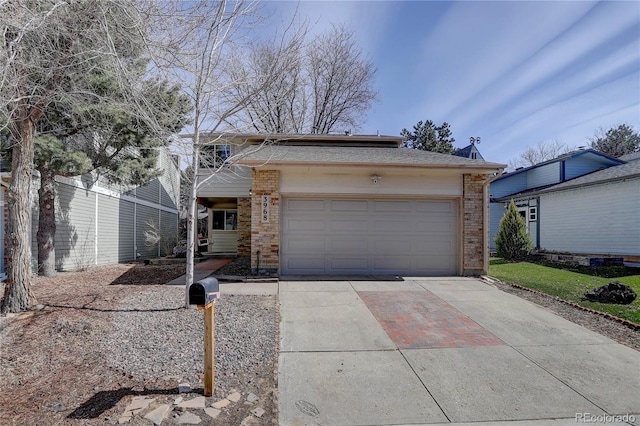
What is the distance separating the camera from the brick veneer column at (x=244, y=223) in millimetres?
12219

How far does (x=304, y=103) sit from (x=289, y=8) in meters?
14.4

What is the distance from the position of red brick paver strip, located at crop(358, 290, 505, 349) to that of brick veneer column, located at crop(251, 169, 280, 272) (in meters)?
2.59

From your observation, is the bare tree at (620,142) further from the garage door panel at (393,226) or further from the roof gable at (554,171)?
the garage door panel at (393,226)

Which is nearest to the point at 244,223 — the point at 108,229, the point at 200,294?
the point at 108,229

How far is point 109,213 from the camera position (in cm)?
1228

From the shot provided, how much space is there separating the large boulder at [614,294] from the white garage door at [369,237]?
114 inches

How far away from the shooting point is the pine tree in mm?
13477

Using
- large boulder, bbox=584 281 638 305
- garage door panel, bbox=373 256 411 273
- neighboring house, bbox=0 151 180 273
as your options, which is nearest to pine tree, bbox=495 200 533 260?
large boulder, bbox=584 281 638 305

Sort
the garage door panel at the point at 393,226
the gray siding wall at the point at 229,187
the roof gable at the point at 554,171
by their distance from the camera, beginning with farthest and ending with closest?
1. the roof gable at the point at 554,171
2. the gray siding wall at the point at 229,187
3. the garage door panel at the point at 393,226

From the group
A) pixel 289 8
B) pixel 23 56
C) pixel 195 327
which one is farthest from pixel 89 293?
pixel 289 8

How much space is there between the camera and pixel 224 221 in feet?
48.8

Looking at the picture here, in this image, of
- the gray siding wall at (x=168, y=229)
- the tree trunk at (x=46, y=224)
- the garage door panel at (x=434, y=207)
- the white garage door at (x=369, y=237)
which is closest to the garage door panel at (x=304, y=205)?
the white garage door at (x=369, y=237)

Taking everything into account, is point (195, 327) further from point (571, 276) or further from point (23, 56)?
point (571, 276)

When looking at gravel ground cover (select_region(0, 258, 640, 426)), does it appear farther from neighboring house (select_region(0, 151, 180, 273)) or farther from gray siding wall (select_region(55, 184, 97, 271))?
gray siding wall (select_region(55, 184, 97, 271))
